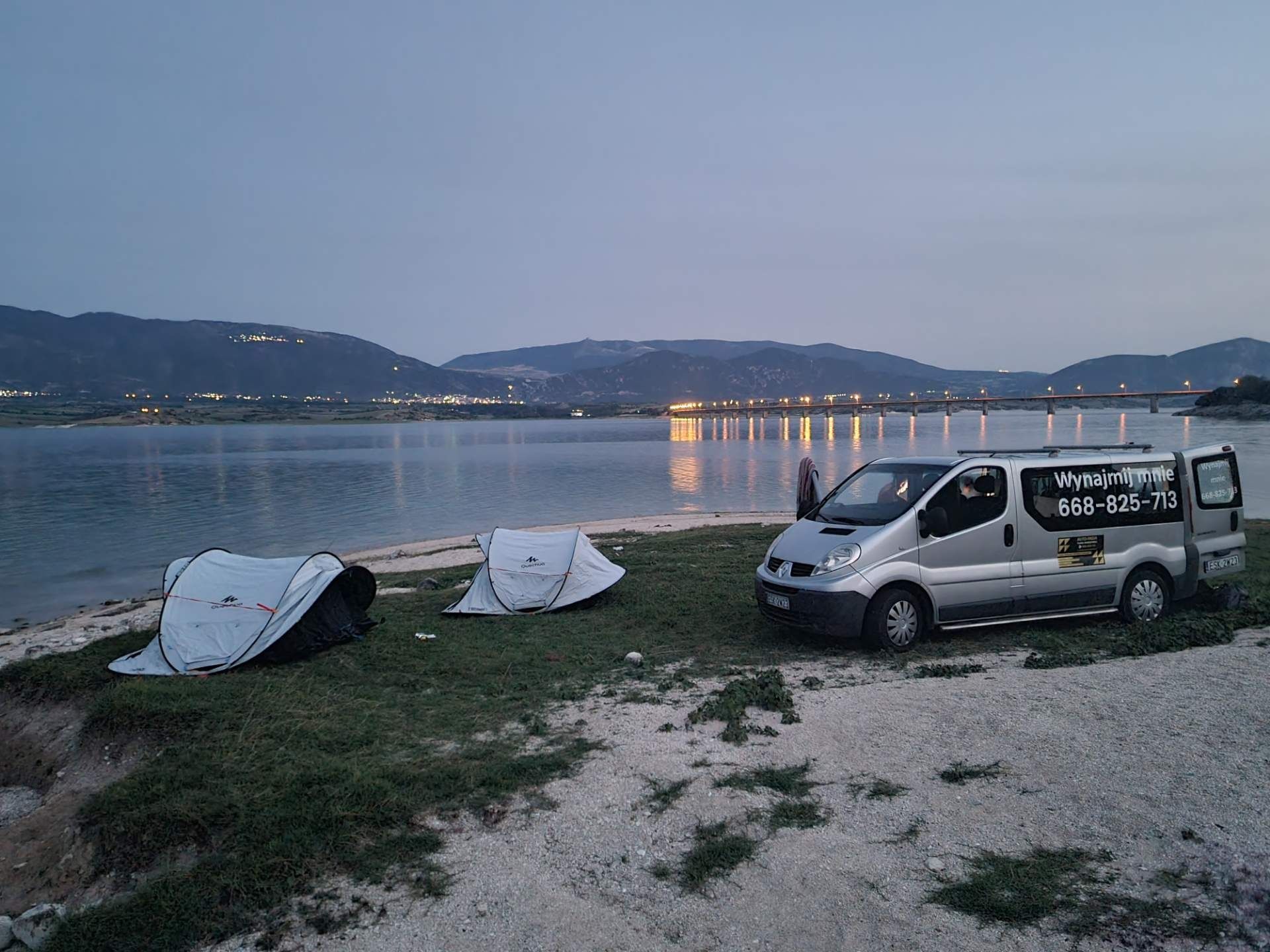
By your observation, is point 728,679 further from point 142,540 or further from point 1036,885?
point 142,540

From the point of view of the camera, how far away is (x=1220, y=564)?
11.2m

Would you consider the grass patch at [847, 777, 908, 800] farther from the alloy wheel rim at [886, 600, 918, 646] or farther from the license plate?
the license plate

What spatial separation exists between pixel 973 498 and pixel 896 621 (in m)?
1.89

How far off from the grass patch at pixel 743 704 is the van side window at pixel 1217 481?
701 centimetres

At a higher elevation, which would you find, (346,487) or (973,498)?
(973,498)

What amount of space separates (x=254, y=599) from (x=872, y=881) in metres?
8.59

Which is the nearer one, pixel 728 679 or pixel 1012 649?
pixel 728 679

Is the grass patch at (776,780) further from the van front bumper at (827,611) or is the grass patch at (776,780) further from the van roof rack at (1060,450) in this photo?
the van roof rack at (1060,450)

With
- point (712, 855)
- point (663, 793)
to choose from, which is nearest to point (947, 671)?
point (663, 793)

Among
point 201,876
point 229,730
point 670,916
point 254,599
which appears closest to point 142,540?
point 254,599

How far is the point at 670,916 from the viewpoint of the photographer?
466 cm

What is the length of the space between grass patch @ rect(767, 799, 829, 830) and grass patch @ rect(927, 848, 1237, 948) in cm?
103

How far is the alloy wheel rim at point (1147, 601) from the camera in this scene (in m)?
10.7

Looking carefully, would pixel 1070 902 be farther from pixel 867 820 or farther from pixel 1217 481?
pixel 1217 481
